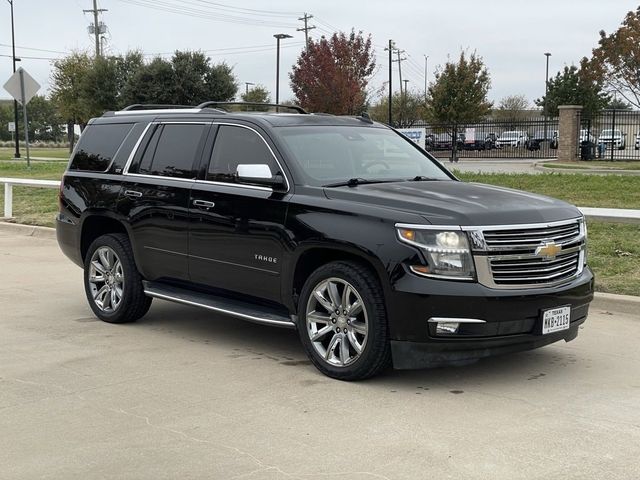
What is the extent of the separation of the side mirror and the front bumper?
1.42 m

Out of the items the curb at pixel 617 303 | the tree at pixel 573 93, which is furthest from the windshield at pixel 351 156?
the tree at pixel 573 93

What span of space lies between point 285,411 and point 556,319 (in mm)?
1938

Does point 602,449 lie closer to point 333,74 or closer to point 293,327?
point 293,327

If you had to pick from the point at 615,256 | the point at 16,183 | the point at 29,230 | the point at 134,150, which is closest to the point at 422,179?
the point at 134,150

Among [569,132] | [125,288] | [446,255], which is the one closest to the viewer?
[446,255]

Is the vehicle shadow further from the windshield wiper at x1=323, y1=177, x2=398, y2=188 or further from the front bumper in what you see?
the windshield wiper at x1=323, y1=177, x2=398, y2=188

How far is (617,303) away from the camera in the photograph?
791 centimetres

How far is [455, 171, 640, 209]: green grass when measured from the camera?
546 inches

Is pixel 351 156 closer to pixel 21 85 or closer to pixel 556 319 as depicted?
pixel 556 319

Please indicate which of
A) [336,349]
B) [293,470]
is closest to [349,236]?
[336,349]

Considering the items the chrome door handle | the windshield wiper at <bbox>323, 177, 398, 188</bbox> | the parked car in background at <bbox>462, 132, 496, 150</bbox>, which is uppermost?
the parked car in background at <bbox>462, 132, 496, 150</bbox>

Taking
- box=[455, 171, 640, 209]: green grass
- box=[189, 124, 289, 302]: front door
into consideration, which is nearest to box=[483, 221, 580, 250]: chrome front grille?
box=[189, 124, 289, 302]: front door

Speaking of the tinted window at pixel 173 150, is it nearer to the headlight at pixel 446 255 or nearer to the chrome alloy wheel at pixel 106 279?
the chrome alloy wheel at pixel 106 279

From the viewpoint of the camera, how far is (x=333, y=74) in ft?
146
